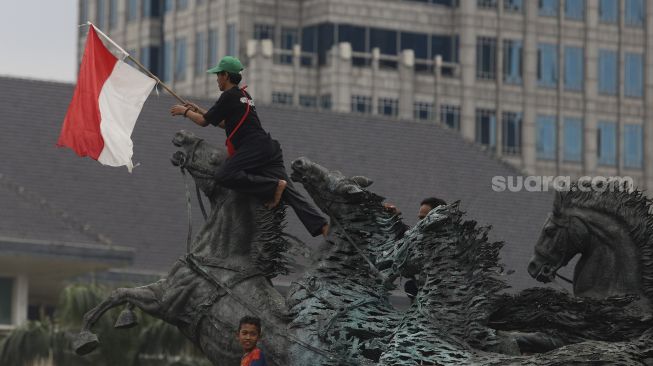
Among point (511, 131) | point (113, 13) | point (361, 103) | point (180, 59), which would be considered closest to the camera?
point (361, 103)

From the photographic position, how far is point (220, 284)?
20156 millimetres

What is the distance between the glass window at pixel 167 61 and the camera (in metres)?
93.1

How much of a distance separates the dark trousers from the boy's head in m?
1.96

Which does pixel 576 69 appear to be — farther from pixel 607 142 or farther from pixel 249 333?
pixel 249 333

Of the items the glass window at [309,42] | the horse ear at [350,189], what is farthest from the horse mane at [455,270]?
the glass window at [309,42]

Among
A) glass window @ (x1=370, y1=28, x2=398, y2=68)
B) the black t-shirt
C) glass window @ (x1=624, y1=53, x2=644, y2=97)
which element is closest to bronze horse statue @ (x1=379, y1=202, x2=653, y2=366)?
the black t-shirt

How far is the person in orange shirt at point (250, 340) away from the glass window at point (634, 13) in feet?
256

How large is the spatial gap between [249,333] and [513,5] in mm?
75634

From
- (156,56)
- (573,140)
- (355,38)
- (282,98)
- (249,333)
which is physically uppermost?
(355,38)

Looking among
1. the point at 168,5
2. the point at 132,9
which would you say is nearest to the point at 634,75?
the point at 168,5

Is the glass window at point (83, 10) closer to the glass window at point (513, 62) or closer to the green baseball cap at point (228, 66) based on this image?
the glass window at point (513, 62)

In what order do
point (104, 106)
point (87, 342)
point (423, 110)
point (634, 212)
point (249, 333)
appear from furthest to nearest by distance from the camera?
point (423, 110)
point (104, 106)
point (634, 212)
point (87, 342)
point (249, 333)

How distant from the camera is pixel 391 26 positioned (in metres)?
90.6

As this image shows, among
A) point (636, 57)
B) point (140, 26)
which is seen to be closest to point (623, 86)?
point (636, 57)
